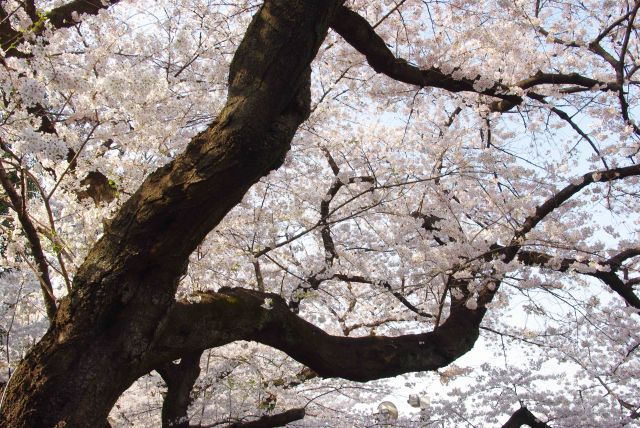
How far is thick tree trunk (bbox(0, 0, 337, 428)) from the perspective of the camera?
2443 millimetres

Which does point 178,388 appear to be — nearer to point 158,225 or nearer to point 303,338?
point 303,338

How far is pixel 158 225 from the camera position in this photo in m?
2.54

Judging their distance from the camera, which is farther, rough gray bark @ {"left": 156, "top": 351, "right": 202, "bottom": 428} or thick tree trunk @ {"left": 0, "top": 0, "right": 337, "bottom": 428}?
rough gray bark @ {"left": 156, "top": 351, "right": 202, "bottom": 428}

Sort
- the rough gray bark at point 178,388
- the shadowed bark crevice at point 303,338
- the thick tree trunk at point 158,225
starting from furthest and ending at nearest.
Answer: the rough gray bark at point 178,388 < the shadowed bark crevice at point 303,338 < the thick tree trunk at point 158,225

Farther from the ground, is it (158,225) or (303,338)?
(303,338)

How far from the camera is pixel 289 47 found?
243 cm

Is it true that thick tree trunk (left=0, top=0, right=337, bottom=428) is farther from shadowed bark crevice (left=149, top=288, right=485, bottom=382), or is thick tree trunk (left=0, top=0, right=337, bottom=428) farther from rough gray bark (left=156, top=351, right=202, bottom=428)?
rough gray bark (left=156, top=351, right=202, bottom=428)

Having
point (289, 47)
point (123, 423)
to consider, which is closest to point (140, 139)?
point (289, 47)

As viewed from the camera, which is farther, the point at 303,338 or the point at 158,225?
the point at 303,338

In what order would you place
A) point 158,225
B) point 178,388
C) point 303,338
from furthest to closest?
point 178,388 < point 303,338 < point 158,225

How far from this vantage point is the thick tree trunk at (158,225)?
244 centimetres

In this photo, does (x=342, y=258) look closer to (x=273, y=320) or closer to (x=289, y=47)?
(x=273, y=320)

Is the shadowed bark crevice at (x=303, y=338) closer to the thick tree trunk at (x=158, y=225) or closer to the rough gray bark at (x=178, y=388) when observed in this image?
the thick tree trunk at (x=158, y=225)

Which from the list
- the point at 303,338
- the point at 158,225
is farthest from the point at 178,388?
the point at 158,225
